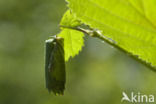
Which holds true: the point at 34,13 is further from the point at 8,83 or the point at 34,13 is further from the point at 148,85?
the point at 148,85

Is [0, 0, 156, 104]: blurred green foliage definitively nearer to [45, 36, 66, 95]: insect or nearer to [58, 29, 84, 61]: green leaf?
[58, 29, 84, 61]: green leaf

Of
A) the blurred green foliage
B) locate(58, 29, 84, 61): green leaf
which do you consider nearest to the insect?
locate(58, 29, 84, 61): green leaf

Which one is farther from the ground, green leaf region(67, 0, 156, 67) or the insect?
green leaf region(67, 0, 156, 67)

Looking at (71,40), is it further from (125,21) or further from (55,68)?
(125,21)

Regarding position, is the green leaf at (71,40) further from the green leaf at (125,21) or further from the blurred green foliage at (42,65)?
the blurred green foliage at (42,65)

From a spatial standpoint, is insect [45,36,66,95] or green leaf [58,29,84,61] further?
green leaf [58,29,84,61]

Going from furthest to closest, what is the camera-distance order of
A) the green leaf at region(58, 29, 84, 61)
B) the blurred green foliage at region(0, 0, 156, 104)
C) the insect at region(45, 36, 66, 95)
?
1. the blurred green foliage at region(0, 0, 156, 104)
2. the green leaf at region(58, 29, 84, 61)
3. the insect at region(45, 36, 66, 95)

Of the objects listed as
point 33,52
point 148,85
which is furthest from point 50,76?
point 33,52
